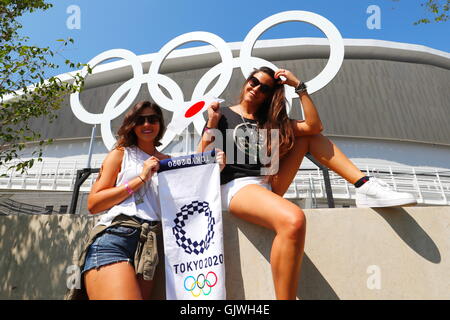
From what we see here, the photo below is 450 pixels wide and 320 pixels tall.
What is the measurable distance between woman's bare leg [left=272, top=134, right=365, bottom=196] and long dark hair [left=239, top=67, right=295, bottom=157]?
0.10m

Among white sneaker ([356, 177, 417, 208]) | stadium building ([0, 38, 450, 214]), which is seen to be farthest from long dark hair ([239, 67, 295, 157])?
stadium building ([0, 38, 450, 214])

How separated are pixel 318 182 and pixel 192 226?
43.9 feet

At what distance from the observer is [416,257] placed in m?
2.00

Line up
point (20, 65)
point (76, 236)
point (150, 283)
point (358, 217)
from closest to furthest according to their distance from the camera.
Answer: point (150, 283)
point (358, 217)
point (76, 236)
point (20, 65)

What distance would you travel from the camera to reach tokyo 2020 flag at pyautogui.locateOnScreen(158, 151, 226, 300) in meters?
1.77

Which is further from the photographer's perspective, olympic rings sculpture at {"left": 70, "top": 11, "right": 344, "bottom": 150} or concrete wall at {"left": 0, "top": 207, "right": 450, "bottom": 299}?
olympic rings sculpture at {"left": 70, "top": 11, "right": 344, "bottom": 150}

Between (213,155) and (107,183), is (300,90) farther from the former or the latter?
(107,183)

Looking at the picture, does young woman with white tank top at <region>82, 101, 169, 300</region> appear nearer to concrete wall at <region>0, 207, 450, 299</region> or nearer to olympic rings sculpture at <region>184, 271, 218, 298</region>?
olympic rings sculpture at <region>184, 271, 218, 298</region>

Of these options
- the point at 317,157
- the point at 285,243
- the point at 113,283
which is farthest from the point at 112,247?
the point at 317,157

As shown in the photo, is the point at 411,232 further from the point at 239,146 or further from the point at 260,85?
the point at 260,85

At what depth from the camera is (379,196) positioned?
2.02m

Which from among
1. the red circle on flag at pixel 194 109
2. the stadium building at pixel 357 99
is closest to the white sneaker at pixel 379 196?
the red circle on flag at pixel 194 109

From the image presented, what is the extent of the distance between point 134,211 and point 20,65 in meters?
4.12

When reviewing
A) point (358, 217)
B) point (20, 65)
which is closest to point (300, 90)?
point (358, 217)
